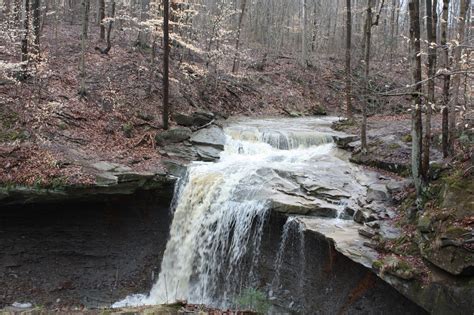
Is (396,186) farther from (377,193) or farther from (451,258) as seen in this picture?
(451,258)

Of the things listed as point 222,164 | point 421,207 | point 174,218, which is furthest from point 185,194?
point 421,207

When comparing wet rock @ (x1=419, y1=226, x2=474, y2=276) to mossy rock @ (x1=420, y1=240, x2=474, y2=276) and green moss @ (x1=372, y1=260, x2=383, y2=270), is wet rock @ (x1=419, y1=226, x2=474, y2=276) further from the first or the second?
green moss @ (x1=372, y1=260, x2=383, y2=270)

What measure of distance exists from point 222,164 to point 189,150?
5.21 feet

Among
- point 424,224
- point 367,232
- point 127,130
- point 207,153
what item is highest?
point 127,130

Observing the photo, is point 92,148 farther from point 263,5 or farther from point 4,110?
point 263,5

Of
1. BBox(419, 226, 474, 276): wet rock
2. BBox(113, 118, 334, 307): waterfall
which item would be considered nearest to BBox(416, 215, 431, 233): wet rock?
BBox(419, 226, 474, 276): wet rock

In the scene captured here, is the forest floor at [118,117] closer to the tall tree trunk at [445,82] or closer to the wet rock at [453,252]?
the wet rock at [453,252]

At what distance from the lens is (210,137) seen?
1473 cm

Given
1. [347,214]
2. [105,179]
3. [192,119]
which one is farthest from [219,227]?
[192,119]

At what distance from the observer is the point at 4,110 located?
1296cm

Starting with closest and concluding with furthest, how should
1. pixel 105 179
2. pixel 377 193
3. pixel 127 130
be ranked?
pixel 377 193, pixel 105 179, pixel 127 130

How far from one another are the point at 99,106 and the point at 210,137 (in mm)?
4148

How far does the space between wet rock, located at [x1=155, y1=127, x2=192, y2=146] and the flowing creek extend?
1748 mm

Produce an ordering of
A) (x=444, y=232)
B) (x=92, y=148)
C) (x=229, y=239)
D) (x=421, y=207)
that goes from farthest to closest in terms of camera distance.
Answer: (x=92, y=148)
(x=229, y=239)
(x=421, y=207)
(x=444, y=232)
